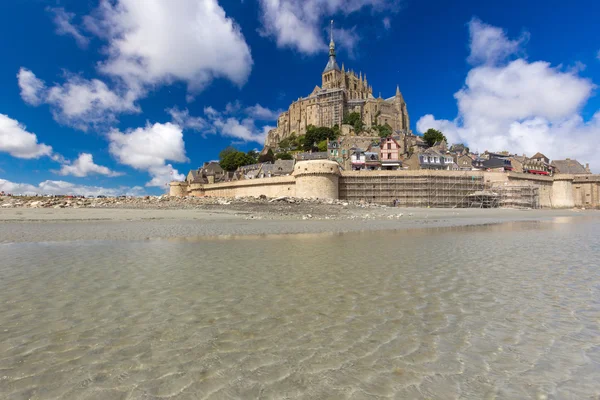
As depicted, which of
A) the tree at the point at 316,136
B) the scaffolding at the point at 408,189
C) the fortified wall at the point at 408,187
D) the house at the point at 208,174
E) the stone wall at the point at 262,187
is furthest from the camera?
the tree at the point at 316,136

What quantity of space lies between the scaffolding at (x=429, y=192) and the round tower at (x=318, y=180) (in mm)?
3239

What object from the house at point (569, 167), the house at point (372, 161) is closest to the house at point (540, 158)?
the house at point (569, 167)

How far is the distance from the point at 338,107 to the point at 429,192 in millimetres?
60285

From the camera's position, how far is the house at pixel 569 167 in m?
63.6

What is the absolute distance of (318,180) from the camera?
1639 inches

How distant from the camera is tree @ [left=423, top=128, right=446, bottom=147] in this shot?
281ft

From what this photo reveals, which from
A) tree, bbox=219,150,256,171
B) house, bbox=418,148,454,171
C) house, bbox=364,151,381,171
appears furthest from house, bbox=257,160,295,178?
house, bbox=418,148,454,171

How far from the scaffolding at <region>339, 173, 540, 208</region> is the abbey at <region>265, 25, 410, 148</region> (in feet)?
172

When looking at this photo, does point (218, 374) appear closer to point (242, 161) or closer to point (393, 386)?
point (393, 386)

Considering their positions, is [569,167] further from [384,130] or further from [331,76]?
[331,76]

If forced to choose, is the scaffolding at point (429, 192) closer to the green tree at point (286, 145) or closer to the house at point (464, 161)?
the house at point (464, 161)

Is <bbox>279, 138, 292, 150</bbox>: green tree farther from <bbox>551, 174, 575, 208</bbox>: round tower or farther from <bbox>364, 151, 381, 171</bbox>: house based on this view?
<bbox>551, 174, 575, 208</bbox>: round tower

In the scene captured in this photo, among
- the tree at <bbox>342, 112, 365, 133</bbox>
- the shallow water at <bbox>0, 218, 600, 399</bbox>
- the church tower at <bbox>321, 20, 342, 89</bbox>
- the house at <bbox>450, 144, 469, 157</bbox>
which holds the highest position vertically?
the church tower at <bbox>321, 20, 342, 89</bbox>

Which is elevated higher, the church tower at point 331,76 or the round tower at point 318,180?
the church tower at point 331,76
